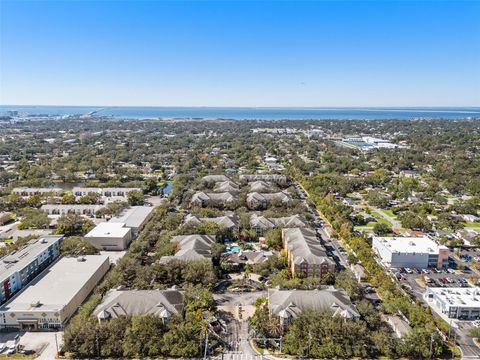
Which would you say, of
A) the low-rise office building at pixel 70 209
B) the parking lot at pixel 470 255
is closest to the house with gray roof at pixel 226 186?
the low-rise office building at pixel 70 209

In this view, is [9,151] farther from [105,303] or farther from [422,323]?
[422,323]

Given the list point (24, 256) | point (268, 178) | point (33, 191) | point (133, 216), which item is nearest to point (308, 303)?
point (24, 256)

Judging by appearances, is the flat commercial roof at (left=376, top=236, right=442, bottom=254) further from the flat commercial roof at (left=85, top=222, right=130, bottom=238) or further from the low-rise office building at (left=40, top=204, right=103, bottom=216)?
the low-rise office building at (left=40, top=204, right=103, bottom=216)

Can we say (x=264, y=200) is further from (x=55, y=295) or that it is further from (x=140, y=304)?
(x=55, y=295)

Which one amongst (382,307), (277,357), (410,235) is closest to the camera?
(277,357)

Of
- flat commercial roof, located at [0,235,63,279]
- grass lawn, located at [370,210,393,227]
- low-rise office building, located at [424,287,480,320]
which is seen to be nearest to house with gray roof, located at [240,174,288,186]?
grass lawn, located at [370,210,393,227]

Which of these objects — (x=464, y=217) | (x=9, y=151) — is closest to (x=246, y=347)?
(x=464, y=217)

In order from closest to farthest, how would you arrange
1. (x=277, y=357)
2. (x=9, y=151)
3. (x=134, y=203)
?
1. (x=277, y=357)
2. (x=134, y=203)
3. (x=9, y=151)
